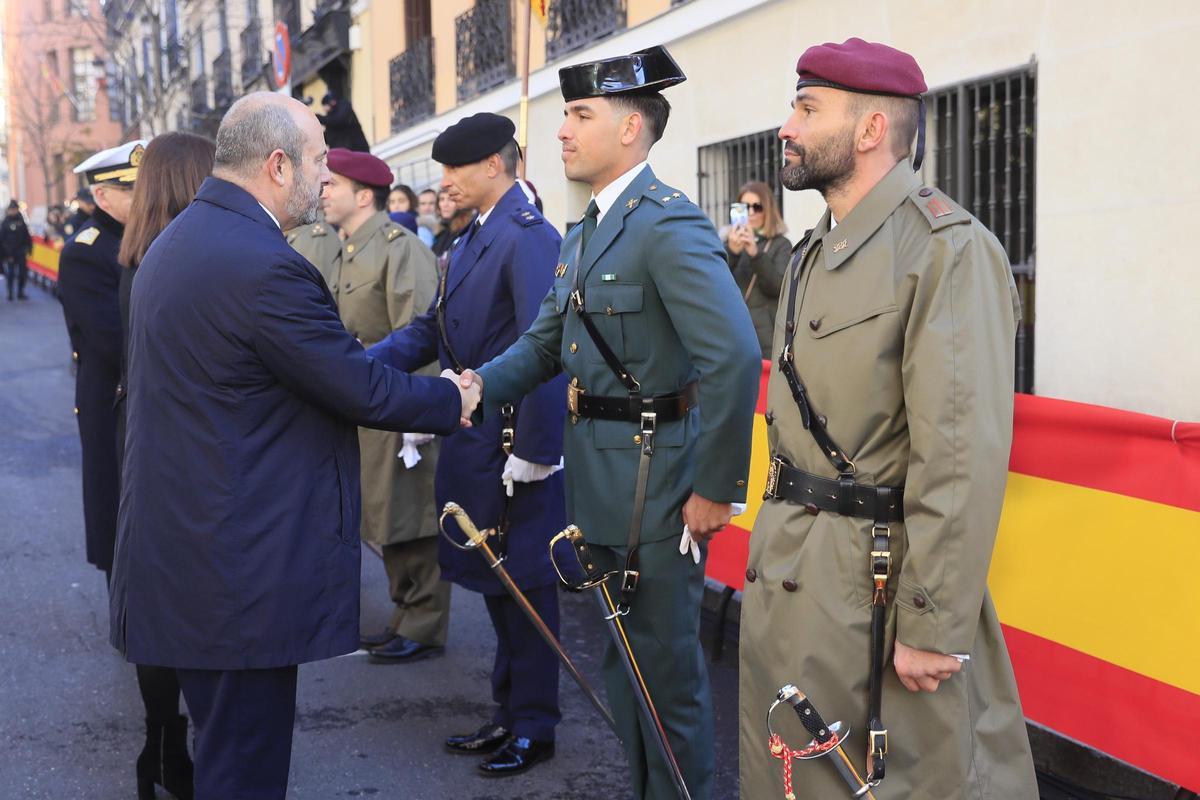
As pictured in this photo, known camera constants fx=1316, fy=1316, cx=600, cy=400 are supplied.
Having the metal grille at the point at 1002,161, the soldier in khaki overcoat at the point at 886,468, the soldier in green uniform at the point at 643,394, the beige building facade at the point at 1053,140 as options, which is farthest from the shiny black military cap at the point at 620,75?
the metal grille at the point at 1002,161

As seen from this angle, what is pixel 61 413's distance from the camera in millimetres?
12594

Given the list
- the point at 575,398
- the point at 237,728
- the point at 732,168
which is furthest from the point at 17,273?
the point at 237,728

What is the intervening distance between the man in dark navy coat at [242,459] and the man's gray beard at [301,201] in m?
0.01

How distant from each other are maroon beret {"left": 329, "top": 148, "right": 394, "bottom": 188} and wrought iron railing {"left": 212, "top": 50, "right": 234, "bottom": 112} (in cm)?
2564

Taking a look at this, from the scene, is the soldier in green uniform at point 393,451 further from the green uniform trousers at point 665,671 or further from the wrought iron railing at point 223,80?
the wrought iron railing at point 223,80

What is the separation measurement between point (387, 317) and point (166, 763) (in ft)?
7.35

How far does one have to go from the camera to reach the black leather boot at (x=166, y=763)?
4.00 m

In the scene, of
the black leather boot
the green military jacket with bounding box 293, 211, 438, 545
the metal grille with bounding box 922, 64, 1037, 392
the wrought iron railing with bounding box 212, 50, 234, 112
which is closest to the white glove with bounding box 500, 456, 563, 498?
the black leather boot

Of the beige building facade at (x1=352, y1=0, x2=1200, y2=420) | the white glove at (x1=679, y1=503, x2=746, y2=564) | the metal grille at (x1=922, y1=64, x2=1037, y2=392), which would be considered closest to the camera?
the white glove at (x1=679, y1=503, x2=746, y2=564)

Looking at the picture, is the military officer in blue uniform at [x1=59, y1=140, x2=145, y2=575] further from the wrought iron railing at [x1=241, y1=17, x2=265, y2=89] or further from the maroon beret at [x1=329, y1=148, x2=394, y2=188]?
the wrought iron railing at [x1=241, y1=17, x2=265, y2=89]

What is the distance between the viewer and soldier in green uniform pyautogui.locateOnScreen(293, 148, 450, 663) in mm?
5473

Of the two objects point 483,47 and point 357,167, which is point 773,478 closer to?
point 357,167

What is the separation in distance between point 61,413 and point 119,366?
27.5 ft

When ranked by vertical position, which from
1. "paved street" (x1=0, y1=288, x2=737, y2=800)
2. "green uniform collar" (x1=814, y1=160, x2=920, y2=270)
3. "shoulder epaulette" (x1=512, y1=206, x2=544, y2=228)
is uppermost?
"shoulder epaulette" (x1=512, y1=206, x2=544, y2=228)
